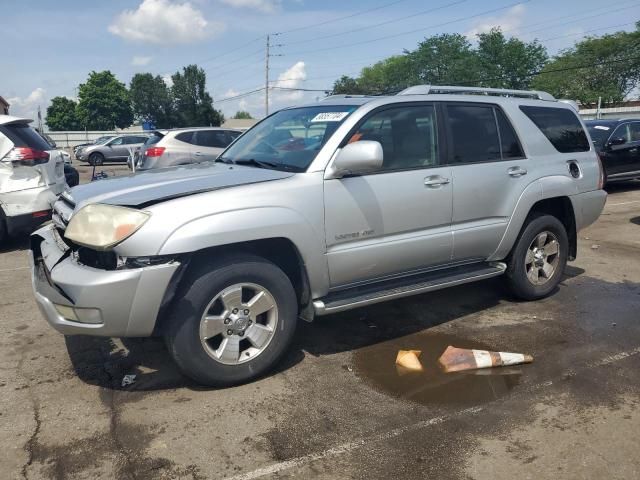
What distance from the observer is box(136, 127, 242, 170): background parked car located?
12.1 meters

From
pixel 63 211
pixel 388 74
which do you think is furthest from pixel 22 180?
pixel 388 74

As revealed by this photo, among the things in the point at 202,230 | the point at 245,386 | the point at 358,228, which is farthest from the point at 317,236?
the point at 245,386

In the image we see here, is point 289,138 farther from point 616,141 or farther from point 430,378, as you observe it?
point 616,141

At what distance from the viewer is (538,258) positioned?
523cm

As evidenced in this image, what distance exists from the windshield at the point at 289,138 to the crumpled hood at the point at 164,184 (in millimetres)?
185

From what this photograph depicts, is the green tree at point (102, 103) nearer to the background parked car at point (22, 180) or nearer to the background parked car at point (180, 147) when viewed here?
the background parked car at point (180, 147)

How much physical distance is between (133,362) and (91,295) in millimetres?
1022

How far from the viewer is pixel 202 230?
3264mm

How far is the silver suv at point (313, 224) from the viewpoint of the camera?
3240 millimetres

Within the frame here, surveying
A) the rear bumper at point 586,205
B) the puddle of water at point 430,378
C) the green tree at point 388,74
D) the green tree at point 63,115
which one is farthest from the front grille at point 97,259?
the green tree at point 63,115

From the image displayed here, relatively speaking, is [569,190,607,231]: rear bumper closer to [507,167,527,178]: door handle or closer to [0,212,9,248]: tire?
[507,167,527,178]: door handle

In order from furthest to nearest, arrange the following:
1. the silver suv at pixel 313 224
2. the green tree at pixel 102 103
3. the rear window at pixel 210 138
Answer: the green tree at pixel 102 103 < the rear window at pixel 210 138 < the silver suv at pixel 313 224

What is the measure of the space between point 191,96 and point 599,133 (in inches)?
2892

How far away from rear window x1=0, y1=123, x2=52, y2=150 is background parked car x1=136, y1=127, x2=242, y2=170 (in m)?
4.44
